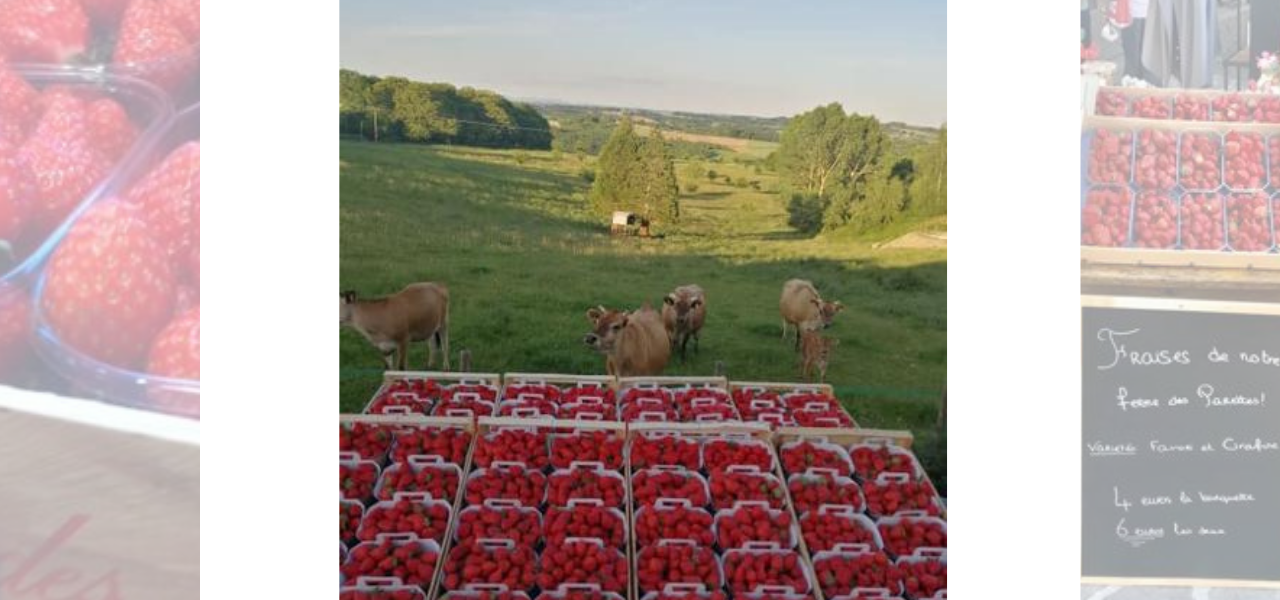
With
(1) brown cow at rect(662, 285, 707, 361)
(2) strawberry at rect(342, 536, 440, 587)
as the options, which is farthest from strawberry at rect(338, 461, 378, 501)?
(1) brown cow at rect(662, 285, 707, 361)

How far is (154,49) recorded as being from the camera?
2.95 m

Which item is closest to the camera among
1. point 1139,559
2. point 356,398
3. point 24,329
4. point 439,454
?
point 24,329

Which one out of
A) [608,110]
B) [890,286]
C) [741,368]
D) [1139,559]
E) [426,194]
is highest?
[608,110]

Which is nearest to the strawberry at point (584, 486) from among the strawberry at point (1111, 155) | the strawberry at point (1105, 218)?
the strawberry at point (1105, 218)

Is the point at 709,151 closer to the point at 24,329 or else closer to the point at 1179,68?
the point at 1179,68

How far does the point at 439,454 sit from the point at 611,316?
3.03 feet

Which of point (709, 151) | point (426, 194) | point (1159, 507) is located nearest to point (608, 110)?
point (709, 151)

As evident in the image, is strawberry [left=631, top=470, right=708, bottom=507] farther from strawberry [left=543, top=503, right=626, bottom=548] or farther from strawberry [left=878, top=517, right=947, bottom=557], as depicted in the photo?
strawberry [left=878, top=517, right=947, bottom=557]

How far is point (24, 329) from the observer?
2916mm

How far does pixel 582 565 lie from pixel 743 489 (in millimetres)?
639

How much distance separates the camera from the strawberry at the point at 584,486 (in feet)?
12.7

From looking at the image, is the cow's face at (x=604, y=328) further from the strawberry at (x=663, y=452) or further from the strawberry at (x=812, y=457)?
the strawberry at (x=812, y=457)

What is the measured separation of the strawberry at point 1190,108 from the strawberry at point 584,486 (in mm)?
1997

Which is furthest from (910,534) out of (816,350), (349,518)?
(349,518)
